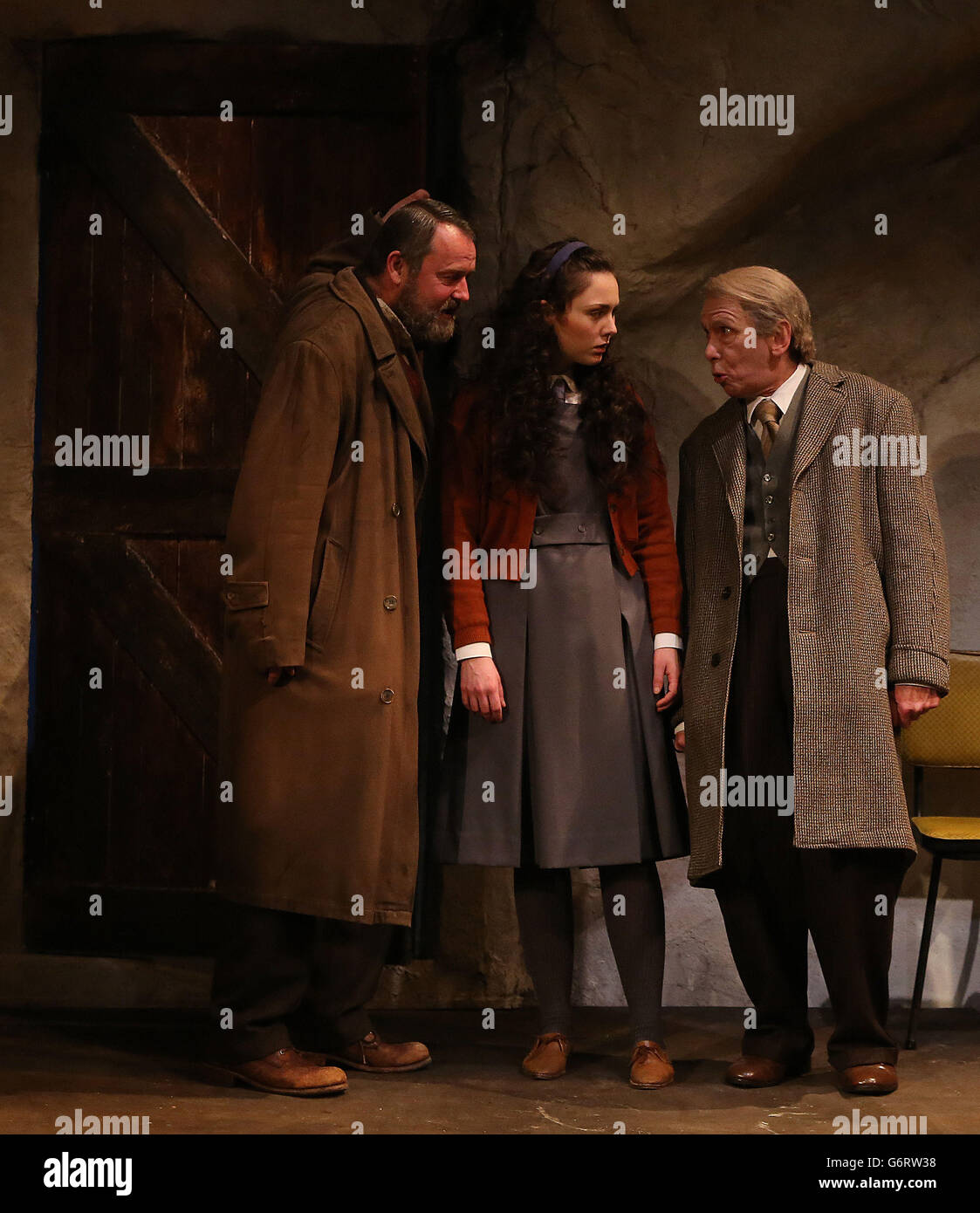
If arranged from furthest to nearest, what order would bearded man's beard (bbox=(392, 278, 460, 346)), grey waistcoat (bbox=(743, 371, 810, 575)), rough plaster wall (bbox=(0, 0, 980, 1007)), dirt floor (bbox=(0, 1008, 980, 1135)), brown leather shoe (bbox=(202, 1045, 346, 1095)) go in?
1. rough plaster wall (bbox=(0, 0, 980, 1007))
2. bearded man's beard (bbox=(392, 278, 460, 346))
3. grey waistcoat (bbox=(743, 371, 810, 575))
4. brown leather shoe (bbox=(202, 1045, 346, 1095))
5. dirt floor (bbox=(0, 1008, 980, 1135))

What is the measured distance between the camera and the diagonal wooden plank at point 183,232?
4445 millimetres

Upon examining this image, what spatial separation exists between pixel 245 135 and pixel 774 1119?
3.12 meters

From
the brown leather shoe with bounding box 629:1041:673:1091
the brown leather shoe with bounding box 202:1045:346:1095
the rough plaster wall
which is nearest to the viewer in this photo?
the brown leather shoe with bounding box 202:1045:346:1095

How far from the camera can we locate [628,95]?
432 centimetres

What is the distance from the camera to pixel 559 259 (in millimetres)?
3582

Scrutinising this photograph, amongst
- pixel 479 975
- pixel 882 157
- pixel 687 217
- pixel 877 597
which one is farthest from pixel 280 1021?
pixel 882 157

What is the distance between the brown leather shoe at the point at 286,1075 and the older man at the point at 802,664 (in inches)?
36.6

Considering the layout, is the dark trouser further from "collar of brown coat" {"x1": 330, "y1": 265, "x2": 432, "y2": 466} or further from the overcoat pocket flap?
"collar of brown coat" {"x1": 330, "y1": 265, "x2": 432, "y2": 466}

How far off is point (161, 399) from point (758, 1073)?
2578 millimetres

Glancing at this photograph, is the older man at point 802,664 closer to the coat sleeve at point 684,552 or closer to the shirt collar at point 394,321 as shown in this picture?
the coat sleeve at point 684,552

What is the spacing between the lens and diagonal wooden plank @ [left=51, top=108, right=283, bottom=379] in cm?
445

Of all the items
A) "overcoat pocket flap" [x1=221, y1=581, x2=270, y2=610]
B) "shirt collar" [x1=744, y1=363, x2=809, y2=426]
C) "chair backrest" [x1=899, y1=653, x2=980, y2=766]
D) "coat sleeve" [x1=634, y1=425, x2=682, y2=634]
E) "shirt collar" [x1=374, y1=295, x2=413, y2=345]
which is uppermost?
"shirt collar" [x1=374, y1=295, x2=413, y2=345]

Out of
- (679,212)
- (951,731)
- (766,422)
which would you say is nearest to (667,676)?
(766,422)

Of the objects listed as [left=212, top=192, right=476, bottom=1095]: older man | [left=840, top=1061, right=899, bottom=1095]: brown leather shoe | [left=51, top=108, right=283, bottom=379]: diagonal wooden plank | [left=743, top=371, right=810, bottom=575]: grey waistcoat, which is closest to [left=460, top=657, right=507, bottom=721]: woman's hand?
[left=212, top=192, right=476, bottom=1095]: older man
